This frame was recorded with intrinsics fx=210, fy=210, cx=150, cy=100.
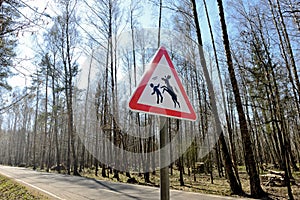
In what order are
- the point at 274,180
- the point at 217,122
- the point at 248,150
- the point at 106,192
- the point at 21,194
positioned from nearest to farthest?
the point at 248,150, the point at 106,192, the point at 21,194, the point at 217,122, the point at 274,180

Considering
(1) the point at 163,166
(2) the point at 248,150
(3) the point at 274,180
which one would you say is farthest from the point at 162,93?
(3) the point at 274,180

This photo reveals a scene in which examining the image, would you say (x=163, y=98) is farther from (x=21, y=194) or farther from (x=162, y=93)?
(x=21, y=194)

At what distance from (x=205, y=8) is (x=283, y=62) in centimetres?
531

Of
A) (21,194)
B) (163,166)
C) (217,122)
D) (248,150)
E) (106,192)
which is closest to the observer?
(163,166)

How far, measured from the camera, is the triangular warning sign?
57.2 inches

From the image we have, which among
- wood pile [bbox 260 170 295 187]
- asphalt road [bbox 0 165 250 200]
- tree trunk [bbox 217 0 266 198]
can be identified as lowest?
wood pile [bbox 260 170 295 187]

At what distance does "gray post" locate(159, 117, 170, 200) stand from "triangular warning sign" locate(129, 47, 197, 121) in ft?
0.34

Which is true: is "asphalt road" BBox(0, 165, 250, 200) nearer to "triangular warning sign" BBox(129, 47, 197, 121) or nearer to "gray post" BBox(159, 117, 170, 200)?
"gray post" BBox(159, 117, 170, 200)

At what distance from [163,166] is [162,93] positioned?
52cm

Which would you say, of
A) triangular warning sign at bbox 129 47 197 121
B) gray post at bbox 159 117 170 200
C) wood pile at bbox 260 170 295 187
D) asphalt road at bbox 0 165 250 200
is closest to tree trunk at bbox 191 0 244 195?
asphalt road at bbox 0 165 250 200

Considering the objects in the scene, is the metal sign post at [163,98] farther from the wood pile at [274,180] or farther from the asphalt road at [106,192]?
the wood pile at [274,180]

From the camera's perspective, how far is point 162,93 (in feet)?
5.01

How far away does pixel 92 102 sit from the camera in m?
17.9

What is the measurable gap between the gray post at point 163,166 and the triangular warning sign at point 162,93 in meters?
0.10
